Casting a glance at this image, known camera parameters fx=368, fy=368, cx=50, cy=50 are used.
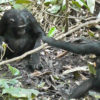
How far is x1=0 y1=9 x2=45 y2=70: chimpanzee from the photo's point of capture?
234 inches

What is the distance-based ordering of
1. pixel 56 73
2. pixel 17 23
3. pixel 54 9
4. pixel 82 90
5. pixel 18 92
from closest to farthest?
pixel 18 92, pixel 82 90, pixel 56 73, pixel 17 23, pixel 54 9

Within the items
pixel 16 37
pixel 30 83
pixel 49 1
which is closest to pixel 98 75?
pixel 30 83

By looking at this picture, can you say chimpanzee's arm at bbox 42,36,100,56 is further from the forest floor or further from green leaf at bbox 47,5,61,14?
green leaf at bbox 47,5,61,14

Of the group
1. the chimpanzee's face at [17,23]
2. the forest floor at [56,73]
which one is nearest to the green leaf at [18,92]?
the forest floor at [56,73]

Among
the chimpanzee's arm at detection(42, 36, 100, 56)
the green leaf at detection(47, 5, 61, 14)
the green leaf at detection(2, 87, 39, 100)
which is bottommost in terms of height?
the green leaf at detection(2, 87, 39, 100)

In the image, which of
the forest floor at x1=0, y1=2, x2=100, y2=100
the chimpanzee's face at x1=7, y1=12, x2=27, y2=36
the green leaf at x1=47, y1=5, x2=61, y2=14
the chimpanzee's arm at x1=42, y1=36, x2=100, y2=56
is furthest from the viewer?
the green leaf at x1=47, y1=5, x2=61, y2=14

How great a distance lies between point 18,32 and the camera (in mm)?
5906

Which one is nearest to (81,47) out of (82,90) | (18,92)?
(82,90)

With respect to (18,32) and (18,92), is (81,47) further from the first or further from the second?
(18,32)

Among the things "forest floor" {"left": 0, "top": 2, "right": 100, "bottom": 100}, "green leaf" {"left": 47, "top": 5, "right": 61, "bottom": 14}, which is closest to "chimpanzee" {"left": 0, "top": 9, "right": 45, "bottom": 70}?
"forest floor" {"left": 0, "top": 2, "right": 100, "bottom": 100}

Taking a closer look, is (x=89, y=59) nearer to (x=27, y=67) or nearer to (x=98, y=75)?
(x=27, y=67)

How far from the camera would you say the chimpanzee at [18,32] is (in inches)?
234

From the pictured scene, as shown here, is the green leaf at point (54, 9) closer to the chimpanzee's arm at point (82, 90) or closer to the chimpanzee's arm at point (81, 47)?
the chimpanzee's arm at point (81, 47)

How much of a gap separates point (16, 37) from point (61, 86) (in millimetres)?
1523
